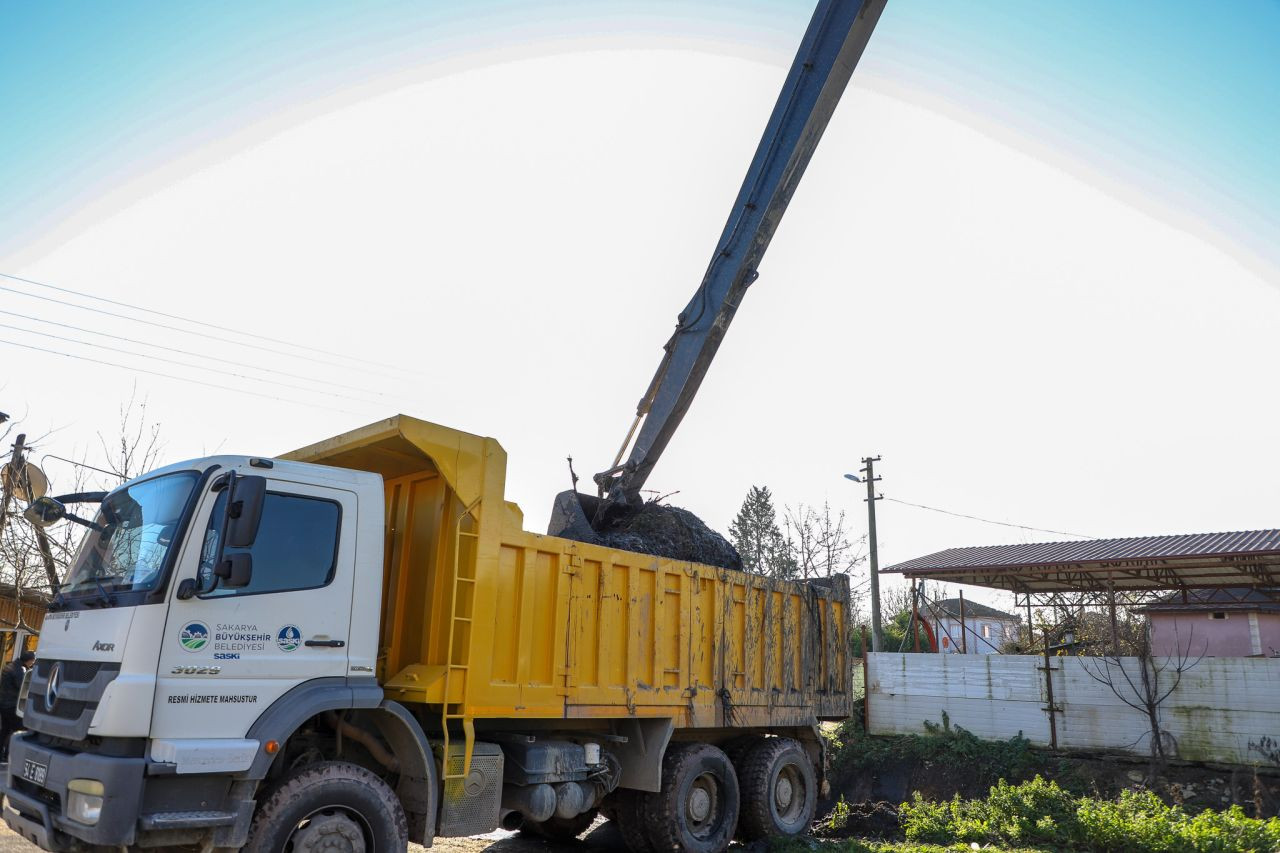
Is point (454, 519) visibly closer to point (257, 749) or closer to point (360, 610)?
point (360, 610)

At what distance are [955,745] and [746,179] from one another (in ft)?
37.4

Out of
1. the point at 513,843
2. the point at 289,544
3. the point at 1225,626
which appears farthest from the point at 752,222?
the point at 1225,626

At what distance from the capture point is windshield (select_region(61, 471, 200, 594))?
5.16 metres

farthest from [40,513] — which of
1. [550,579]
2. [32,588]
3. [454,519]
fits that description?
[32,588]

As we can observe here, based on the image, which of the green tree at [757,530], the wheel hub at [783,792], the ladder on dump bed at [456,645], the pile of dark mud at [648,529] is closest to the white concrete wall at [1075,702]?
the wheel hub at [783,792]

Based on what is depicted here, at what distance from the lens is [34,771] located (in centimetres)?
512

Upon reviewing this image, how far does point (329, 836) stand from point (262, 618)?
134cm

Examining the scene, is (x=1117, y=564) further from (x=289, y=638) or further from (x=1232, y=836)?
(x=289, y=638)

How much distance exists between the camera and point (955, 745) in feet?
52.4

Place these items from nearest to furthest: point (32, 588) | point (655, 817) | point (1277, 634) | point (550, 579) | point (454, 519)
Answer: point (454, 519), point (550, 579), point (655, 817), point (32, 588), point (1277, 634)

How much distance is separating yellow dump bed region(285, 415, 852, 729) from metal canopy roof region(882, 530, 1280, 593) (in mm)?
12341

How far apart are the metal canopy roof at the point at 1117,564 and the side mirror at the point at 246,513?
17.0 m

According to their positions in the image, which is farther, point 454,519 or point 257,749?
point 454,519

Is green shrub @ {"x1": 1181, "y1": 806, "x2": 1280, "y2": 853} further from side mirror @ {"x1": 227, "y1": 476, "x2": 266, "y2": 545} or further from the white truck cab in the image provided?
side mirror @ {"x1": 227, "y1": 476, "x2": 266, "y2": 545}
